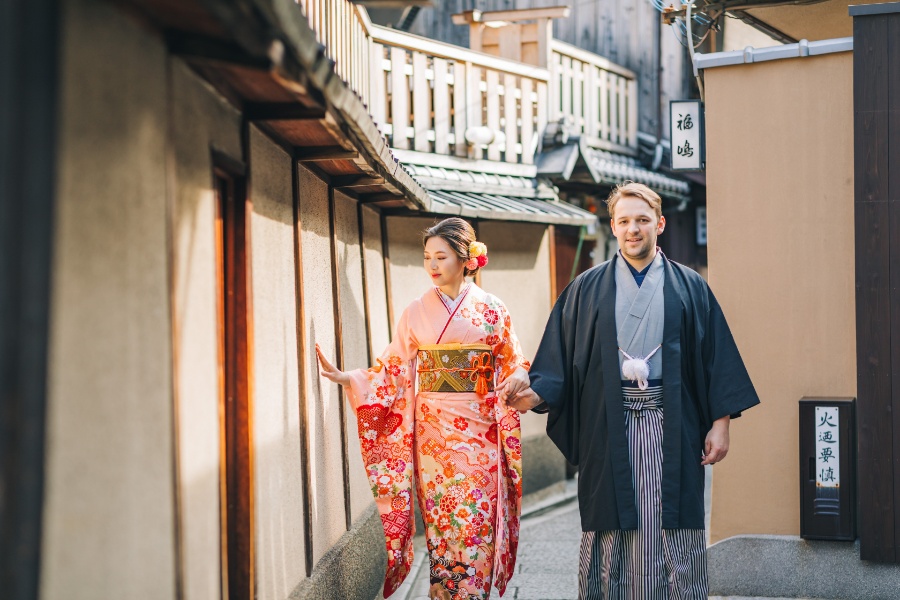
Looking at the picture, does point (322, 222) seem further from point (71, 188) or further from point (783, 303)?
point (71, 188)

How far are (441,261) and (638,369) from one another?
1.58 metres

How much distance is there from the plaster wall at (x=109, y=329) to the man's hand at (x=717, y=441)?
3.15 metres

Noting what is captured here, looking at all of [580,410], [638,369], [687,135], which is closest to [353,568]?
[580,410]

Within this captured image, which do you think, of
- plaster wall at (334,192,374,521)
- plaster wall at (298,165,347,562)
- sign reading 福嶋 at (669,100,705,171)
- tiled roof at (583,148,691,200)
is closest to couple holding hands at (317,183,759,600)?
plaster wall at (298,165,347,562)

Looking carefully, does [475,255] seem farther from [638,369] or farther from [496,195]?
[496,195]

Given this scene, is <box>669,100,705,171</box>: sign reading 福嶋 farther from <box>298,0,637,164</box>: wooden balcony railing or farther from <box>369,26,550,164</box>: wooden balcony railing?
<box>369,26,550,164</box>: wooden balcony railing

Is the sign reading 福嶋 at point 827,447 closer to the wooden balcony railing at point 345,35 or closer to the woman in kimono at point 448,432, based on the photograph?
the woman in kimono at point 448,432

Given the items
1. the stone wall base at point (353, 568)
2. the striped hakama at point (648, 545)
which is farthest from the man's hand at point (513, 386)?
the stone wall base at point (353, 568)

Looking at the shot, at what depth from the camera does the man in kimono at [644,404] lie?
17.3ft

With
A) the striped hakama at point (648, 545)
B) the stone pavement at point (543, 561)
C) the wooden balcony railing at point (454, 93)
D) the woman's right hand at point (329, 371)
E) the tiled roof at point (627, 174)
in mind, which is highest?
the wooden balcony railing at point (454, 93)

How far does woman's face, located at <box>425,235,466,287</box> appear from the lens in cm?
631

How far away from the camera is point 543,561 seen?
8305 mm

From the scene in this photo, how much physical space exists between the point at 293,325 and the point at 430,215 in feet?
14.1

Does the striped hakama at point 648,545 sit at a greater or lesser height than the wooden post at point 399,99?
lesser
